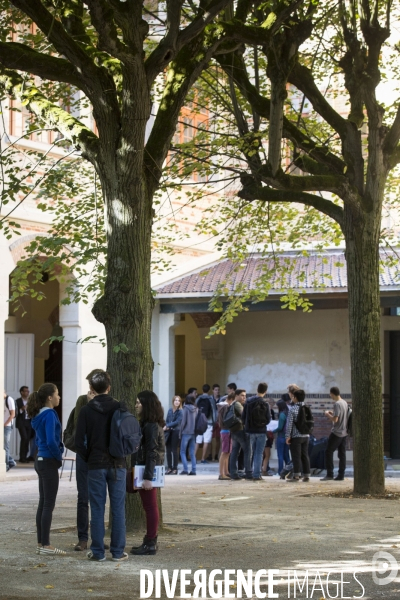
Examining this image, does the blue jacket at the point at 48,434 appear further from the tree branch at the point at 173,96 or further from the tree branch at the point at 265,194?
the tree branch at the point at 265,194

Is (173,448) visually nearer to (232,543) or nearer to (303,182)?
(303,182)

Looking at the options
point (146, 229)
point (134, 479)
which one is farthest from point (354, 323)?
point (134, 479)

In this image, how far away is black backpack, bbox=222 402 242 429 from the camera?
18188 mm

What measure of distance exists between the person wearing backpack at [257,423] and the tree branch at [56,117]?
8205mm

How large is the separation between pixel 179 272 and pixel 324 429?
16.7 ft

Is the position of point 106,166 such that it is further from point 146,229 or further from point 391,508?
point 391,508

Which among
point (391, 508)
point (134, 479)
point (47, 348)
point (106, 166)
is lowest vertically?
point (391, 508)

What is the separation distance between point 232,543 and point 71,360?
12080 mm

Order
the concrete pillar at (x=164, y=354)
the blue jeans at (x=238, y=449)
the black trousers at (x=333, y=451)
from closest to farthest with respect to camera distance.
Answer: the black trousers at (x=333, y=451), the blue jeans at (x=238, y=449), the concrete pillar at (x=164, y=354)

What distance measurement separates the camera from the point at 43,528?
9.05 meters

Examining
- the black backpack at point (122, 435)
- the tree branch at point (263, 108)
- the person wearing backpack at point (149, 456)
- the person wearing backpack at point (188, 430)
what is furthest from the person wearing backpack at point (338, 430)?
the black backpack at point (122, 435)

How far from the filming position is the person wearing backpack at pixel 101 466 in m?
8.56

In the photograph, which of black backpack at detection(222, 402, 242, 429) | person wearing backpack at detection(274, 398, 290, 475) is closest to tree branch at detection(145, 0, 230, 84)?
black backpack at detection(222, 402, 242, 429)

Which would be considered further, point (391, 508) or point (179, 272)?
point (179, 272)
